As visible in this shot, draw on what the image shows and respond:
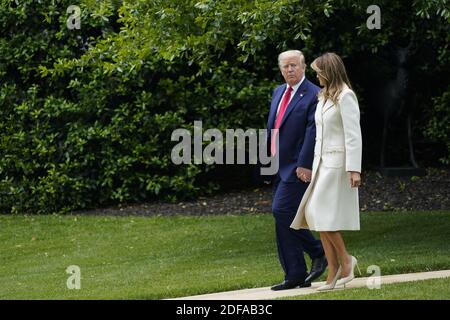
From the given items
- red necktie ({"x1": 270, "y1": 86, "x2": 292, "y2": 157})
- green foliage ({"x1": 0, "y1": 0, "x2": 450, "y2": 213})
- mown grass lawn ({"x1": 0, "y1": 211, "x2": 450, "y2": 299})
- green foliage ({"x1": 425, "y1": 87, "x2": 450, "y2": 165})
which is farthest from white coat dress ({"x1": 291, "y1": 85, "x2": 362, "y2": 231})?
green foliage ({"x1": 425, "y1": 87, "x2": 450, "y2": 165})

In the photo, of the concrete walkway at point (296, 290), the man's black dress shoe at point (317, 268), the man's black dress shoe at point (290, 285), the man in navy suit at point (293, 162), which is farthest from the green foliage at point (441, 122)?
the man's black dress shoe at point (290, 285)

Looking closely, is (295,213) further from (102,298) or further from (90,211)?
(90,211)

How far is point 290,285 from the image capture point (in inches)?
342

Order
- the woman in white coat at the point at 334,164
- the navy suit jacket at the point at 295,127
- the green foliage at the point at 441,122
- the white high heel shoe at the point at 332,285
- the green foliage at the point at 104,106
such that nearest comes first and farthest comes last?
the woman in white coat at the point at 334,164 → the white high heel shoe at the point at 332,285 → the navy suit jacket at the point at 295,127 → the green foliage at the point at 104,106 → the green foliage at the point at 441,122

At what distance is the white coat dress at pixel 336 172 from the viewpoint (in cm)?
827

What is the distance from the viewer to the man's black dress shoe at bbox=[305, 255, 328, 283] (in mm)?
8789

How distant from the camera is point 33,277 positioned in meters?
10.8

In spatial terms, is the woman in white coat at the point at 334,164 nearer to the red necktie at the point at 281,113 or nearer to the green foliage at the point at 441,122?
the red necktie at the point at 281,113

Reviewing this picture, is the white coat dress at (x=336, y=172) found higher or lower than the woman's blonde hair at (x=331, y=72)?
lower

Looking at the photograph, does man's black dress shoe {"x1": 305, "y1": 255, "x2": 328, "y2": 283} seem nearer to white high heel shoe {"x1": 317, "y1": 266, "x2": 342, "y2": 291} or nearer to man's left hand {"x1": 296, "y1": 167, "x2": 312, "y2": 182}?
white high heel shoe {"x1": 317, "y1": 266, "x2": 342, "y2": 291}

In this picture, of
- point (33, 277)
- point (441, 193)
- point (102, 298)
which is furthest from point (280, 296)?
point (441, 193)

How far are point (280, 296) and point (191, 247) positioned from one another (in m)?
4.20

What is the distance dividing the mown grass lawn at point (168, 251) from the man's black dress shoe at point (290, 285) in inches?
20.2

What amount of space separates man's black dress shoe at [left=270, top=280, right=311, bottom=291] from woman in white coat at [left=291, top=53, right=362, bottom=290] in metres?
0.33
